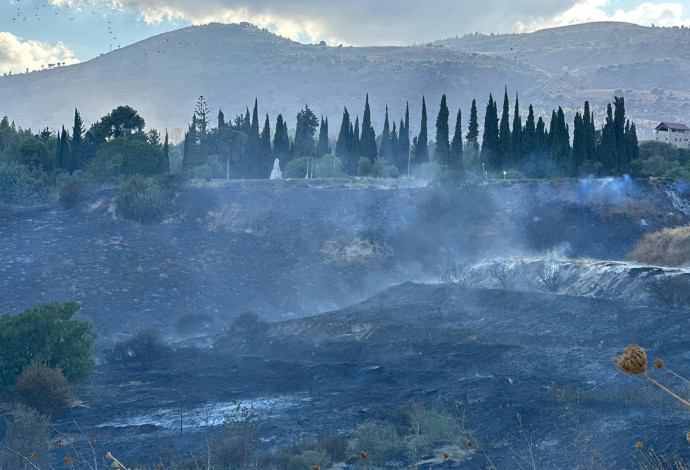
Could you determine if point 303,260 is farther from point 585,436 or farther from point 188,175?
point 585,436

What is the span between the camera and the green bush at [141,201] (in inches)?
2773

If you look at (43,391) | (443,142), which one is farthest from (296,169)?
(43,391)

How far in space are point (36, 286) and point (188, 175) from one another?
84.0 feet

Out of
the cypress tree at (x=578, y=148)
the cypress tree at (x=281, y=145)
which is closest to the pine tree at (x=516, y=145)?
the cypress tree at (x=578, y=148)

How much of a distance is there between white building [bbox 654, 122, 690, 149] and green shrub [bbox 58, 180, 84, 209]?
201 feet

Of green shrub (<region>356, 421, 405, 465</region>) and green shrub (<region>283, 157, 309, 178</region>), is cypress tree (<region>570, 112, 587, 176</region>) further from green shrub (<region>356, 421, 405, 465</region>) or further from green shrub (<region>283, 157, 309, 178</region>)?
green shrub (<region>356, 421, 405, 465</region>)

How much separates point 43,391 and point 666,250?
1388 inches

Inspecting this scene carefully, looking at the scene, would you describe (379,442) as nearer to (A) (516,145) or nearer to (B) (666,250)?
(B) (666,250)

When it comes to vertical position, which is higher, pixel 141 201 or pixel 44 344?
pixel 141 201

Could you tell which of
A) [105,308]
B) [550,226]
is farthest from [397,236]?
[105,308]

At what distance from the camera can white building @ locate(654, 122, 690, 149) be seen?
A: 9469 cm

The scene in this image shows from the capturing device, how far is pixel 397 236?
68.7 metres

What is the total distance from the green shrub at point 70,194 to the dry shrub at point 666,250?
150 feet

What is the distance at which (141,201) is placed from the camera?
71000 mm
